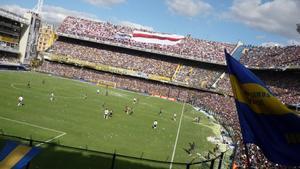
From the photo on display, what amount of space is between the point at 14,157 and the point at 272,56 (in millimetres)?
Result: 73157

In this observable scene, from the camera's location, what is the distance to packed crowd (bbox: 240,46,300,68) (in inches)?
2586

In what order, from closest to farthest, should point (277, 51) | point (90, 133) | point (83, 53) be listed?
point (90, 133) → point (277, 51) → point (83, 53)

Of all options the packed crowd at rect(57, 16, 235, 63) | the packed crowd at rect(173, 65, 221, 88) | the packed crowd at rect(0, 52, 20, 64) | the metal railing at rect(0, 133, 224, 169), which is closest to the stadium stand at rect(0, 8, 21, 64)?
the packed crowd at rect(0, 52, 20, 64)

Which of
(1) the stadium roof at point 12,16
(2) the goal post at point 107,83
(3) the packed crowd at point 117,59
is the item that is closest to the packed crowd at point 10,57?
(1) the stadium roof at point 12,16

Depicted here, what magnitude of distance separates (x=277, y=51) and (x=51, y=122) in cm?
5841

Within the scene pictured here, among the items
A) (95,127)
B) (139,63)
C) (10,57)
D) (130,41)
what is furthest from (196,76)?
(95,127)

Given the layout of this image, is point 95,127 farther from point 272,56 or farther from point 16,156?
point 272,56

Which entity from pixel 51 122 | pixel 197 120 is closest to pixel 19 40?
Result: pixel 197 120

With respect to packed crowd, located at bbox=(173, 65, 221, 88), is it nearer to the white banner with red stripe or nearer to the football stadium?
the football stadium

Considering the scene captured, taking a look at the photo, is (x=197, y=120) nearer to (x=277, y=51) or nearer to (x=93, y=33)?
(x=277, y=51)

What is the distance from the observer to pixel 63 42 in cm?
9962

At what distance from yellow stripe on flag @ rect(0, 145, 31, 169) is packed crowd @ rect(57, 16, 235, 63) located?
77.3 meters

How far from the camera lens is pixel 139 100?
65000 millimetres

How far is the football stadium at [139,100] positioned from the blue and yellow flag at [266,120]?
0.07 feet
